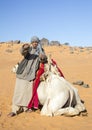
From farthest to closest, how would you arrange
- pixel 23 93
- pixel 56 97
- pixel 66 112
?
pixel 23 93, pixel 56 97, pixel 66 112

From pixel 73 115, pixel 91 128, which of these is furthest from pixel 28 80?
pixel 91 128

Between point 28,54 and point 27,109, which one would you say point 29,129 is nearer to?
point 27,109

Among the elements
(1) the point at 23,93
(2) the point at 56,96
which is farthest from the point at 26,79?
(2) the point at 56,96

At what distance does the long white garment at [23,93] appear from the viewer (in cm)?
848

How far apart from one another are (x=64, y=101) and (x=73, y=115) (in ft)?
1.48

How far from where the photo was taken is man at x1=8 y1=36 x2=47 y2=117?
27.8 ft

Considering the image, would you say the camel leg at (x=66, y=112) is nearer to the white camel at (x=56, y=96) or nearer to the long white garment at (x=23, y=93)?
the white camel at (x=56, y=96)

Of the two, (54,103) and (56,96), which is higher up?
(56,96)

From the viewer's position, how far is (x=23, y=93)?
8531 millimetres

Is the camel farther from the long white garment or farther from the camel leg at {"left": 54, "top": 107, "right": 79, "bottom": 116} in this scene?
the long white garment

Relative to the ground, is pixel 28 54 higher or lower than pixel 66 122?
higher

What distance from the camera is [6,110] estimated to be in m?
9.05

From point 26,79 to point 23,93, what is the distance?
395mm

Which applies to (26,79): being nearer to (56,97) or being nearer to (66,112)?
(56,97)
